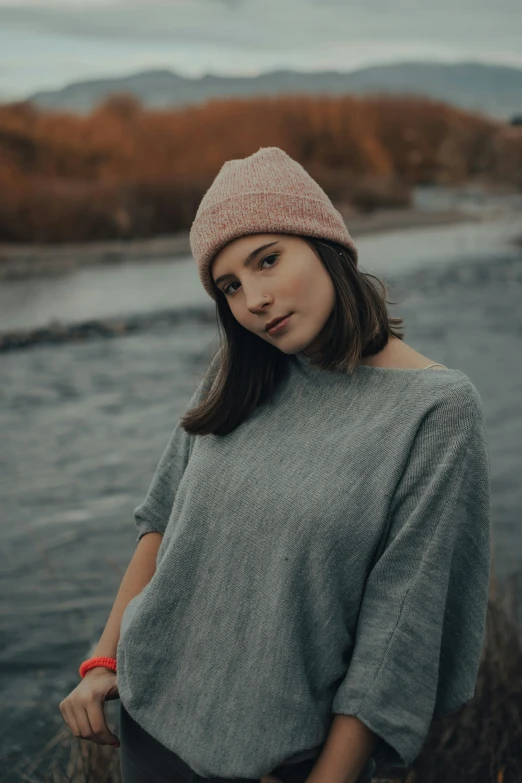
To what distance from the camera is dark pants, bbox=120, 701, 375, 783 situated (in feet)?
3.92

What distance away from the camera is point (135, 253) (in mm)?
10820

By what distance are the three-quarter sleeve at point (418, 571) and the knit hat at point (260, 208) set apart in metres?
0.31

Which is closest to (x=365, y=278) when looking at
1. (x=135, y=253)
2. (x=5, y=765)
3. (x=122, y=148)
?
(x=5, y=765)

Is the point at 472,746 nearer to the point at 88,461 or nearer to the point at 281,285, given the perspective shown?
the point at 281,285

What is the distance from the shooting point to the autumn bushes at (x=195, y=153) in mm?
10547

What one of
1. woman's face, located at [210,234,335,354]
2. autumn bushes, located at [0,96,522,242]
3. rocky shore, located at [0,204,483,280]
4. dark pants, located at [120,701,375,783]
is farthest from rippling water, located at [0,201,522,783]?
autumn bushes, located at [0,96,522,242]

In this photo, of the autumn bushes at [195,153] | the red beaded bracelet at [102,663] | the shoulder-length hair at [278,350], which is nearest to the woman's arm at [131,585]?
the red beaded bracelet at [102,663]

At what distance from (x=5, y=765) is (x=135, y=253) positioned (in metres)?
8.86

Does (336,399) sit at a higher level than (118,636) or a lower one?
higher

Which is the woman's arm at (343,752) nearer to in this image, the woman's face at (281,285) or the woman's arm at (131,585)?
the woman's arm at (131,585)

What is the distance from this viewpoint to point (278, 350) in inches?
54.6

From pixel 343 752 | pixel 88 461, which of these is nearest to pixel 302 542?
pixel 343 752

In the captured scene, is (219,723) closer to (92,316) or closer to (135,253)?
(92,316)

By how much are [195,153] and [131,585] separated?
10.8 meters
